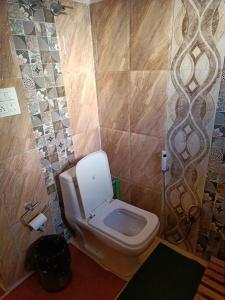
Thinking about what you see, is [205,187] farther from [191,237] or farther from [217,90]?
[217,90]

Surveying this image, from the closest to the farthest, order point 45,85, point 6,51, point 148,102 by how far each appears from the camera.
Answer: point 6,51, point 45,85, point 148,102

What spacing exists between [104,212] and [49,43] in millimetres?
1307

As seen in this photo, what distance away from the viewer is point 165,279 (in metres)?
1.59

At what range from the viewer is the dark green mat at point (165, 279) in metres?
1.49

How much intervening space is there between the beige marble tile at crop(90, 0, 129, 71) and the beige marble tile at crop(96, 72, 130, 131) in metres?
0.07

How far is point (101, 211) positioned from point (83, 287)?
549 mm

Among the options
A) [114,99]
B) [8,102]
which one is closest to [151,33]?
[114,99]

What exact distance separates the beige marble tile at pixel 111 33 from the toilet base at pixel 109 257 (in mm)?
1364

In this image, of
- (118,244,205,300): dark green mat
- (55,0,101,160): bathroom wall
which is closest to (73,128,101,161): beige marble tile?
(55,0,101,160): bathroom wall

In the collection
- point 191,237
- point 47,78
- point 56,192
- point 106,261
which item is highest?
point 47,78

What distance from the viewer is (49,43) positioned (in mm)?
1445

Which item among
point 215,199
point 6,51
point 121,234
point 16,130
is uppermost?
point 6,51

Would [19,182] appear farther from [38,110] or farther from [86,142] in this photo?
[86,142]

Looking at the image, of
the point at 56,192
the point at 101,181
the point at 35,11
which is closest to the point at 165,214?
the point at 101,181
